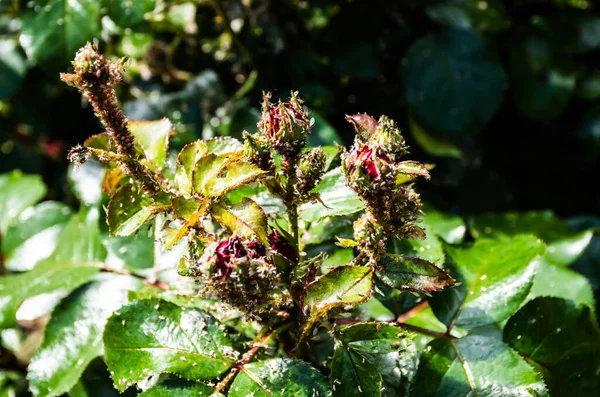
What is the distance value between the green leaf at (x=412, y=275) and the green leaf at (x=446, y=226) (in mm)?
463

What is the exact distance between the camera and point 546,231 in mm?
1486

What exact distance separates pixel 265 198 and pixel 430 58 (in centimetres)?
101

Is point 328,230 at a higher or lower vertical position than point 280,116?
lower

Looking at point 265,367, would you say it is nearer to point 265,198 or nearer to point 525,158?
point 265,198

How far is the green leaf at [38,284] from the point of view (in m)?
1.08

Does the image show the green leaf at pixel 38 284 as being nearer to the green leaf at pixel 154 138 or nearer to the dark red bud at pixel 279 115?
the green leaf at pixel 154 138

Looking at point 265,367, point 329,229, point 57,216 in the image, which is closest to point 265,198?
point 329,229

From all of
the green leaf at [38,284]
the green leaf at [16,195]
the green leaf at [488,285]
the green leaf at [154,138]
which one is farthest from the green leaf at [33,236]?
the green leaf at [488,285]

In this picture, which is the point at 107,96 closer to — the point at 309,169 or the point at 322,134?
the point at 309,169

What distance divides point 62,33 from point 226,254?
968mm

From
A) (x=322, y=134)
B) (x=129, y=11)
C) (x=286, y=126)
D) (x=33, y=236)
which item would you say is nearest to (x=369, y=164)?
(x=286, y=126)

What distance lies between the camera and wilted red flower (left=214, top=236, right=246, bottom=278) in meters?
0.63

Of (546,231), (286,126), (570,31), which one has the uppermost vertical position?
(286,126)

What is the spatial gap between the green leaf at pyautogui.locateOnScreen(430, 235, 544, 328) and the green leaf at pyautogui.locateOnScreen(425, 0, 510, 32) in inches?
37.1
